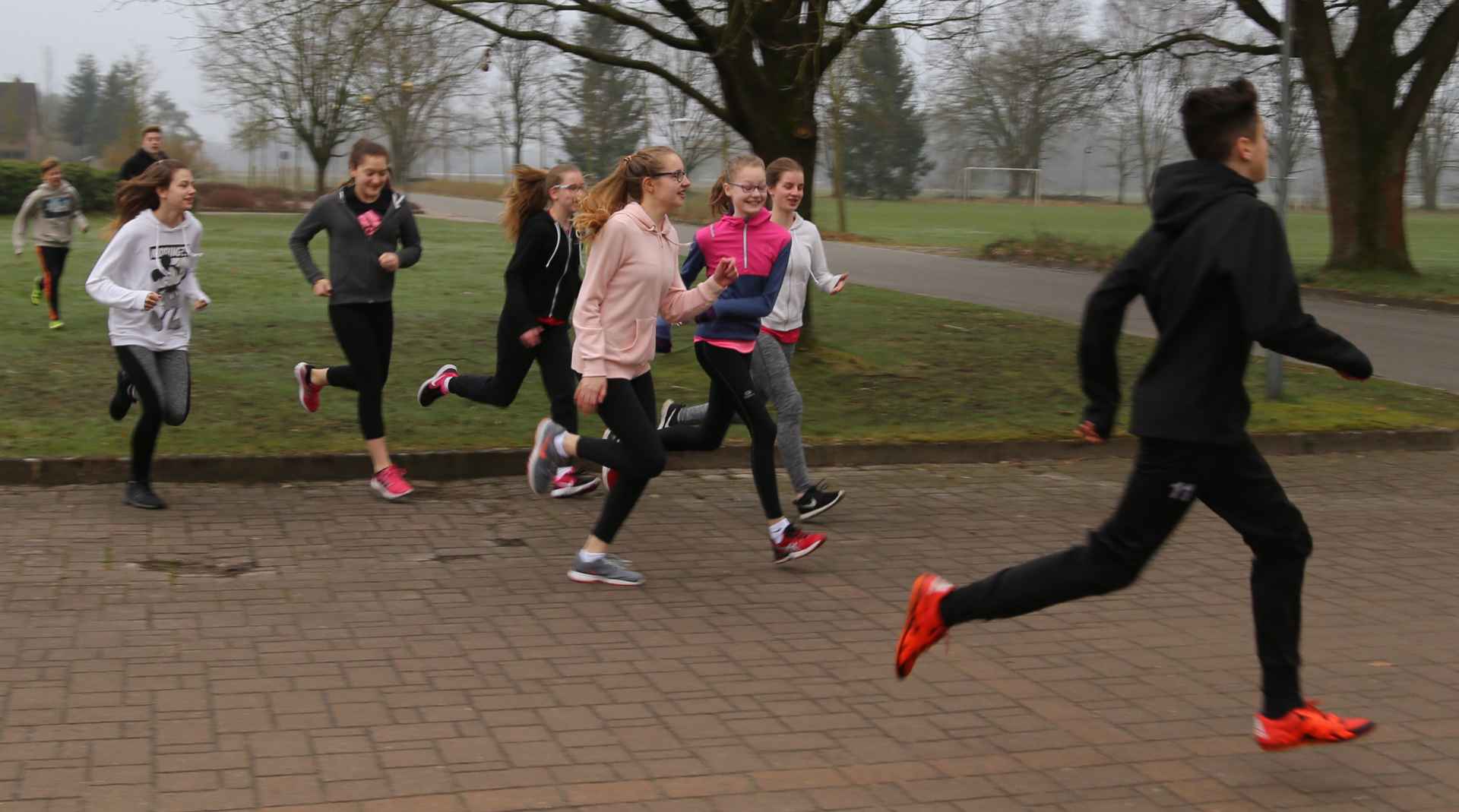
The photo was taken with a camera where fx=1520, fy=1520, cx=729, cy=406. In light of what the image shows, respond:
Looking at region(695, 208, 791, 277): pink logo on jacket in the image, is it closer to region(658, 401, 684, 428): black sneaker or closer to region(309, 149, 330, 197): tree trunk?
region(658, 401, 684, 428): black sneaker

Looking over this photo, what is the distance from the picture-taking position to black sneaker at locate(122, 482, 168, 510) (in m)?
7.46

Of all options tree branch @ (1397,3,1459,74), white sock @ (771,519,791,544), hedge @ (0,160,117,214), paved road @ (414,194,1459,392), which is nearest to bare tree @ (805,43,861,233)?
paved road @ (414,194,1459,392)

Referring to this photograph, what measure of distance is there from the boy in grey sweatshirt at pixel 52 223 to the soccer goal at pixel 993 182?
5966 cm

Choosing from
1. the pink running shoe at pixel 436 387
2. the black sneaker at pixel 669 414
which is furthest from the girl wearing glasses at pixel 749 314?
the pink running shoe at pixel 436 387

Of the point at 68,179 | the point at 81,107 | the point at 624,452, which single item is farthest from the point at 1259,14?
the point at 81,107

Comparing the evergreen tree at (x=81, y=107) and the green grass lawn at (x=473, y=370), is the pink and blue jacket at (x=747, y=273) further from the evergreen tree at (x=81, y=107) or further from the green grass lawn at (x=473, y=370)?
the evergreen tree at (x=81, y=107)

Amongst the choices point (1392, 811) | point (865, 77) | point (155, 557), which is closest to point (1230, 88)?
point (1392, 811)

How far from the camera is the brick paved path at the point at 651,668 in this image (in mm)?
4160

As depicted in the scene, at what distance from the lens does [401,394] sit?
10.5 m

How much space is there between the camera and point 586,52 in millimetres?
12664

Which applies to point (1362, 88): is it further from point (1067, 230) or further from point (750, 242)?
point (1067, 230)

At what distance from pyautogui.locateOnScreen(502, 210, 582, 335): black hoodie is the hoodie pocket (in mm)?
1530

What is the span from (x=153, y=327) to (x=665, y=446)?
2.58 meters

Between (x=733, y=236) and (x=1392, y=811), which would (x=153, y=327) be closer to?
(x=733, y=236)
